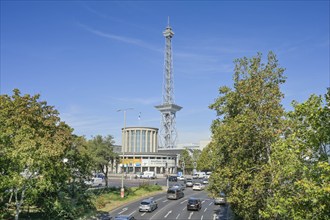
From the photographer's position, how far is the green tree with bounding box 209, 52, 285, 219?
21.8 meters


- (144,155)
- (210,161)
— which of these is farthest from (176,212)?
(144,155)

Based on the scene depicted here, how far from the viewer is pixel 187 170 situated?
490 feet

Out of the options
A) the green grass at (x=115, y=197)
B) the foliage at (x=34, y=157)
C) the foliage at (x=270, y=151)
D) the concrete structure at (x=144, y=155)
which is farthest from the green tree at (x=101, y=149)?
the concrete structure at (x=144, y=155)

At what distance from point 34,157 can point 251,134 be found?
16.1m

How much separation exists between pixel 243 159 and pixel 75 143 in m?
21.7

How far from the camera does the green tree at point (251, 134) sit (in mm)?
21797

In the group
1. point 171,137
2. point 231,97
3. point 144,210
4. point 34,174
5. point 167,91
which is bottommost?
point 144,210

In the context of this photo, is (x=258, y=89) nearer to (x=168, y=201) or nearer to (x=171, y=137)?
(x=168, y=201)

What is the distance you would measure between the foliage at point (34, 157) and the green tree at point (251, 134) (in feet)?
45.3

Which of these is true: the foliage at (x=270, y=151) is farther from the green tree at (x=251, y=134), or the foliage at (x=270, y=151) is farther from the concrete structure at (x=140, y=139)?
the concrete structure at (x=140, y=139)

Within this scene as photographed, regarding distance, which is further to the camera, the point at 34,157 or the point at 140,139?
the point at 140,139

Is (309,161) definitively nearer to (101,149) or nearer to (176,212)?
(176,212)

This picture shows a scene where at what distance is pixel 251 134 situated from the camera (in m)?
23.0

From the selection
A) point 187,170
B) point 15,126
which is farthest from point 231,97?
point 187,170
